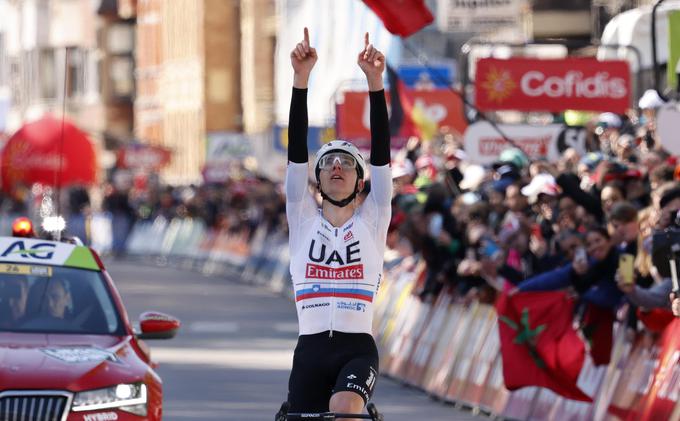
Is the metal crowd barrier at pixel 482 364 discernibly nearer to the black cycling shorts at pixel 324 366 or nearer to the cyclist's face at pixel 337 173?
the black cycling shorts at pixel 324 366

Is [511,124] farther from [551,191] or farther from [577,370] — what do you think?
[577,370]

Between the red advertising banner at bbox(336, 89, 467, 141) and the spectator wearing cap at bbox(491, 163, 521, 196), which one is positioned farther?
the red advertising banner at bbox(336, 89, 467, 141)

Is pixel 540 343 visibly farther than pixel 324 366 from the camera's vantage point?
Yes

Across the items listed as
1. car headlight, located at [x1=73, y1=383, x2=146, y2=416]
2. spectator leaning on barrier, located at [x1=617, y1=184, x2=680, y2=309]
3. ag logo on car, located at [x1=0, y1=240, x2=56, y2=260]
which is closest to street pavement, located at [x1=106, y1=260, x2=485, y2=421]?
ag logo on car, located at [x1=0, y1=240, x2=56, y2=260]

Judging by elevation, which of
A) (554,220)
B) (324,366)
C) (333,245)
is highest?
(333,245)

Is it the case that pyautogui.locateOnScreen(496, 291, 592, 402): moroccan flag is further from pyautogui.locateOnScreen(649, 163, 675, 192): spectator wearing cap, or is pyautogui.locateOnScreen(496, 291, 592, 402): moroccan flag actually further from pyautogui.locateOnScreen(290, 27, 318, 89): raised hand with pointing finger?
pyautogui.locateOnScreen(290, 27, 318, 89): raised hand with pointing finger

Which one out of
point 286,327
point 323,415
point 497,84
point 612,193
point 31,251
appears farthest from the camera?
point 286,327

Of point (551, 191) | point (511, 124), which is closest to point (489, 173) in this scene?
point (511, 124)

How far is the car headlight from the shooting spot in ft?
37.7

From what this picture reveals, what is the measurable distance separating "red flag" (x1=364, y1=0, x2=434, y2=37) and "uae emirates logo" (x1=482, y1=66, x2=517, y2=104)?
4137 millimetres

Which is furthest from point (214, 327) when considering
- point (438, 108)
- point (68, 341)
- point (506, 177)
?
point (68, 341)

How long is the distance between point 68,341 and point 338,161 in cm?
304

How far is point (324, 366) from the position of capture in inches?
388

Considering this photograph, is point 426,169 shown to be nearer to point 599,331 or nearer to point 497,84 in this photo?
point 497,84
